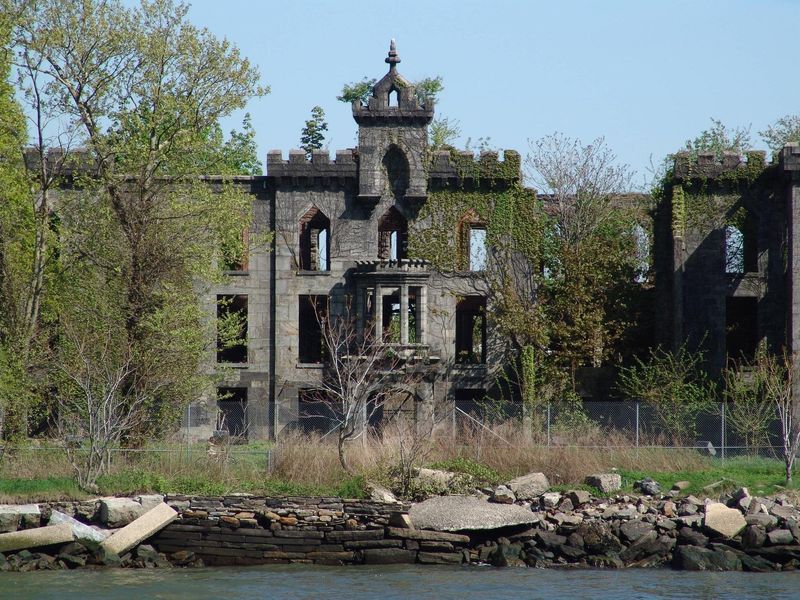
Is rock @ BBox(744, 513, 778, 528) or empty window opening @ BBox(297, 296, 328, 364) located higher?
empty window opening @ BBox(297, 296, 328, 364)

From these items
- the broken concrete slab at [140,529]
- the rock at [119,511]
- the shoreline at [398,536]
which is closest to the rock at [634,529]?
the shoreline at [398,536]

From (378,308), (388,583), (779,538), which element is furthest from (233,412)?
(779,538)

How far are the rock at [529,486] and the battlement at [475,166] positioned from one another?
1437 cm

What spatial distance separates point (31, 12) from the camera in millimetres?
33625

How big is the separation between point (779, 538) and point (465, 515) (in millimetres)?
6652

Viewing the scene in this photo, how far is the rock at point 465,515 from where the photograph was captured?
89.6 feet

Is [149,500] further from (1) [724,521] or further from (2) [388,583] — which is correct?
(1) [724,521]

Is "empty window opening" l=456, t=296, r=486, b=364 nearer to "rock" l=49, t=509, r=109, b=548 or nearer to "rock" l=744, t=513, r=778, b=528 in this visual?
"rock" l=744, t=513, r=778, b=528

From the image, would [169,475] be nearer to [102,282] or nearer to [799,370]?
[102,282]

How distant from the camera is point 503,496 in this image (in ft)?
94.9

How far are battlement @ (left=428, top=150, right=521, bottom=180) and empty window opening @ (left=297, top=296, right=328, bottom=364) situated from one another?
5621 millimetres

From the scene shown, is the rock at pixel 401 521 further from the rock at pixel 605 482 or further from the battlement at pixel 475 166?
the battlement at pixel 475 166

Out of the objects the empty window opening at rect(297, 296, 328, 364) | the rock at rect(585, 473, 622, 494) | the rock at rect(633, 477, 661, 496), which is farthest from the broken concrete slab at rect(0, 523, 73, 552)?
the empty window opening at rect(297, 296, 328, 364)

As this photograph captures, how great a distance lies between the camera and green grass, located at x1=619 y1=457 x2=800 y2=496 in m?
30.2
